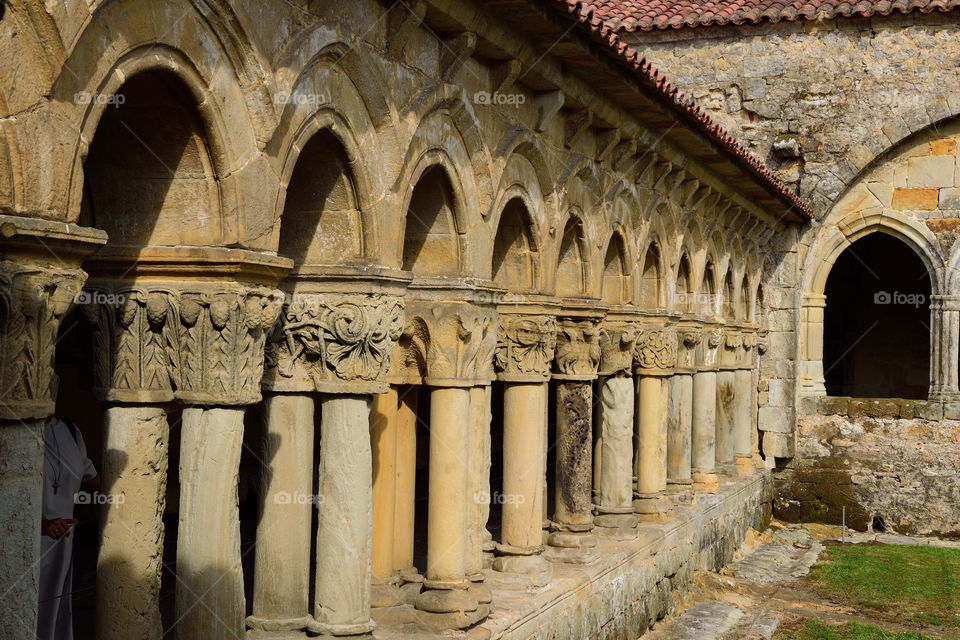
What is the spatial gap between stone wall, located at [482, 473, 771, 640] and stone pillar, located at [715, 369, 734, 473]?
39.9 inches

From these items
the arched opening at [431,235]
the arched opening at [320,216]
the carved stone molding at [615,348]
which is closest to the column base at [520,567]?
the arched opening at [431,235]

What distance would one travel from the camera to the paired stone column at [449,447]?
723 cm

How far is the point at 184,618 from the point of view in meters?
4.88

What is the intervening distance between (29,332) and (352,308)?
2488mm

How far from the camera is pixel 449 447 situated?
287 inches

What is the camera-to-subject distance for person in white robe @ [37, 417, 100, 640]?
210 inches

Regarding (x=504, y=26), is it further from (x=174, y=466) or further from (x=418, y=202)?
(x=174, y=466)

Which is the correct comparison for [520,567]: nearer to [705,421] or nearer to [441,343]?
[441,343]

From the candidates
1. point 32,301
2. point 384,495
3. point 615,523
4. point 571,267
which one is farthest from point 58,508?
point 615,523

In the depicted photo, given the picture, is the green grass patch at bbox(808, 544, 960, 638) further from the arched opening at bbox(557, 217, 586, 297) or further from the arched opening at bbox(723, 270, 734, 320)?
the arched opening at bbox(557, 217, 586, 297)

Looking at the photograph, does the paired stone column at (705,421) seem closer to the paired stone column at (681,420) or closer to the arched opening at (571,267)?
the paired stone column at (681,420)

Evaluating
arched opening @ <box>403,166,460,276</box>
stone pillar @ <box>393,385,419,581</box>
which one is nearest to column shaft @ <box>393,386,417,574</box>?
stone pillar @ <box>393,385,419,581</box>

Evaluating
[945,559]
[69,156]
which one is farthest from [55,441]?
[945,559]

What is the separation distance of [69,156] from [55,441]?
2175 millimetres
